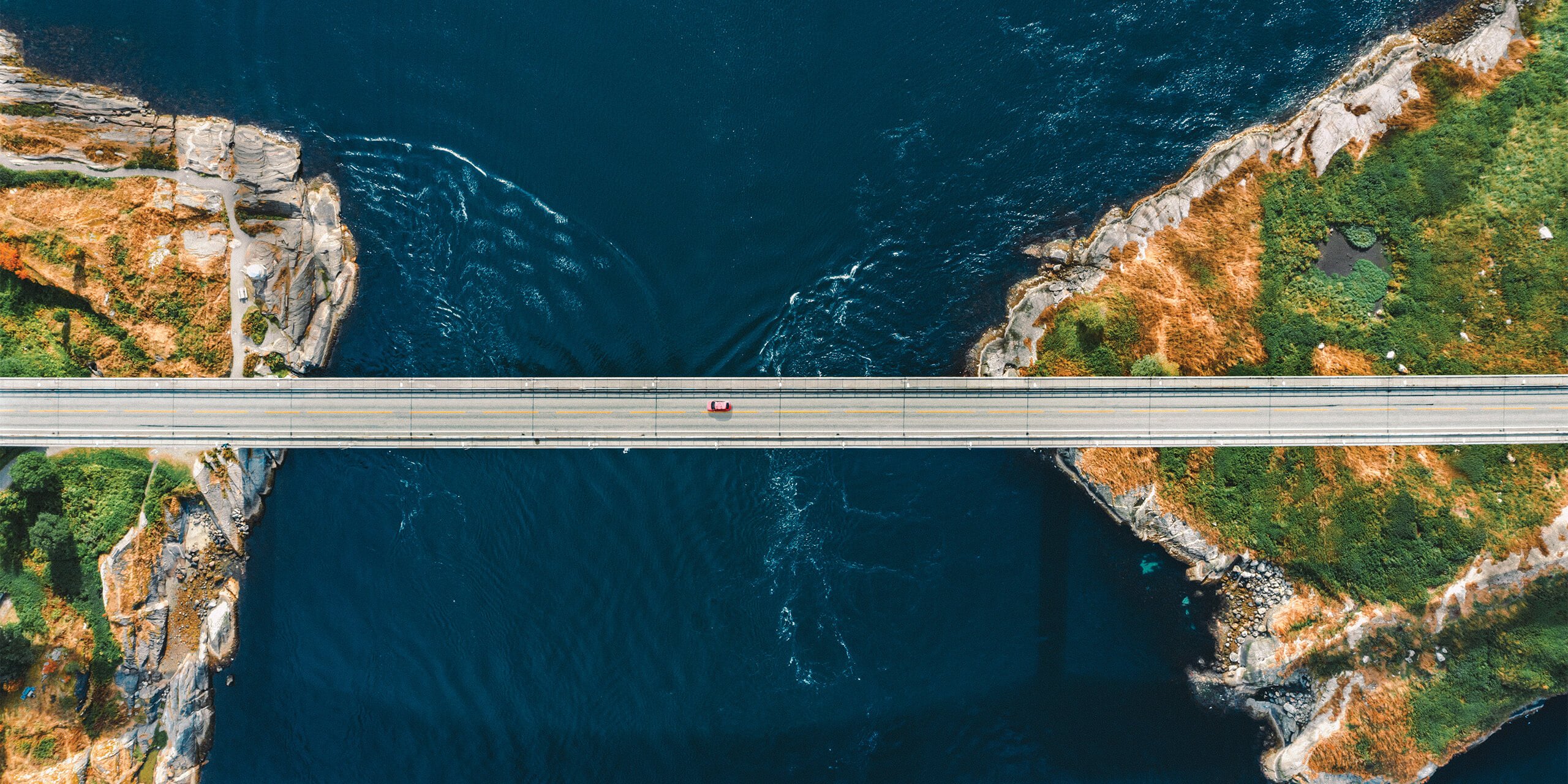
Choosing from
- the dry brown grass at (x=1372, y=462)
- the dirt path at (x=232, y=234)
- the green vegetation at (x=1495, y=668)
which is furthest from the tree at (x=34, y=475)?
the green vegetation at (x=1495, y=668)

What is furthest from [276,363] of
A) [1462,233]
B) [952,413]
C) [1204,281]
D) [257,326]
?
[1462,233]

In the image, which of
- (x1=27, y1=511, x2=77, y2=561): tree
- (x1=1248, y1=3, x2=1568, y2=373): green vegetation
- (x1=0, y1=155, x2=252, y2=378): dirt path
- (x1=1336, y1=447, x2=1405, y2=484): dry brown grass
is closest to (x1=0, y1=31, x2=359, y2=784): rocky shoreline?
(x1=0, y1=155, x2=252, y2=378): dirt path

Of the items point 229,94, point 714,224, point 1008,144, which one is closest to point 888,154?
point 1008,144

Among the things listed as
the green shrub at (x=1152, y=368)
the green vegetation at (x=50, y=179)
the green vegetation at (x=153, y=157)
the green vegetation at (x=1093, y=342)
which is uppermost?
the green vegetation at (x=153, y=157)

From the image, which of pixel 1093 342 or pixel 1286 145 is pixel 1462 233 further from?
pixel 1093 342

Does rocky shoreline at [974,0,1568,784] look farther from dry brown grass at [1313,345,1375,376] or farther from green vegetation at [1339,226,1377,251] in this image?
dry brown grass at [1313,345,1375,376]

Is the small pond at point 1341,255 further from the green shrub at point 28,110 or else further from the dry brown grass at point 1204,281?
the green shrub at point 28,110
